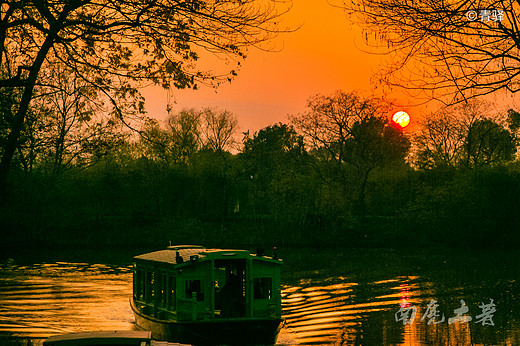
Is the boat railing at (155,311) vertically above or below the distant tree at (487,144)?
below

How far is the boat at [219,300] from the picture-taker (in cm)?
2136

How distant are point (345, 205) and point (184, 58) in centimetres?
5721

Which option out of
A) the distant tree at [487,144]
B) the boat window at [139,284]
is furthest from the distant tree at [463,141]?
the boat window at [139,284]

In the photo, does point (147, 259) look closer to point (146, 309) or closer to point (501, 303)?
point (146, 309)

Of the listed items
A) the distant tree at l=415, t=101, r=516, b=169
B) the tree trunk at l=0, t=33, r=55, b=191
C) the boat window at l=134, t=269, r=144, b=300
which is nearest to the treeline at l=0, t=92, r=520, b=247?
the distant tree at l=415, t=101, r=516, b=169

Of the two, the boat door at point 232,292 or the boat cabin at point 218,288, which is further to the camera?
the boat door at point 232,292

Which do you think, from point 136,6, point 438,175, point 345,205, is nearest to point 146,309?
point 136,6

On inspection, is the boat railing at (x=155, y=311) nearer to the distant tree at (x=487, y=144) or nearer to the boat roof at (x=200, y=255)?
the boat roof at (x=200, y=255)

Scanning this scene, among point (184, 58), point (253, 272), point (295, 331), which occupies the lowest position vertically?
point (295, 331)

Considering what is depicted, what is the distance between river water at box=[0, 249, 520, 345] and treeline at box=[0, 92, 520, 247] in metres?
6.11

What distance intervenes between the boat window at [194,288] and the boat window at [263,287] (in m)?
1.80

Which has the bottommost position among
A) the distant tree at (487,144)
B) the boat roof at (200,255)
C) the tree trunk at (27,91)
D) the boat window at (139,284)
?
the boat window at (139,284)

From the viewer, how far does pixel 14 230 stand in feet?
203

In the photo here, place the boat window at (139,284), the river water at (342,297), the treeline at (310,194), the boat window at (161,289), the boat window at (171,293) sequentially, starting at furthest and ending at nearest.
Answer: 1. the treeline at (310,194)
2. the boat window at (139,284)
3. the river water at (342,297)
4. the boat window at (161,289)
5. the boat window at (171,293)
